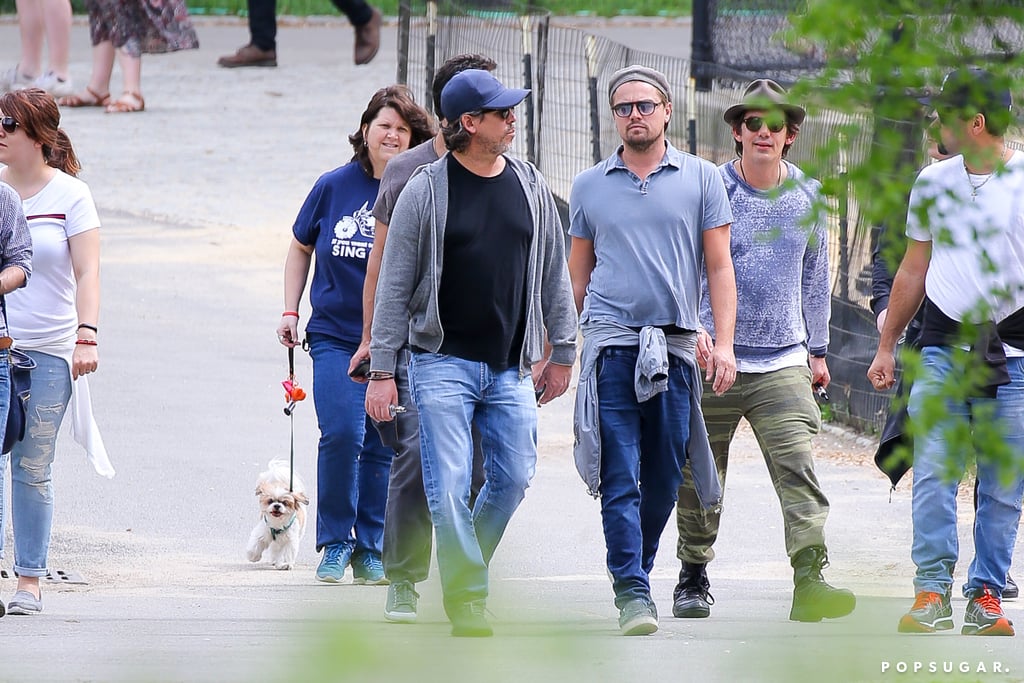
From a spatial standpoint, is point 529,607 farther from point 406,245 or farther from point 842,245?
point 842,245

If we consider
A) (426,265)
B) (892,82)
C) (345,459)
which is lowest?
(345,459)

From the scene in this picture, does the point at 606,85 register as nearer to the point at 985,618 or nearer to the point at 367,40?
the point at 985,618

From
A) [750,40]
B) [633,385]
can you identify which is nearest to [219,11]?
[750,40]

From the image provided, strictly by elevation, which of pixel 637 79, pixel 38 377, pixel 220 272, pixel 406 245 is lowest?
pixel 220 272

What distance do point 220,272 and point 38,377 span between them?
7.44 m

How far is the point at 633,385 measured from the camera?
5672 mm

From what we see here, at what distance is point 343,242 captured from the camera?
669cm

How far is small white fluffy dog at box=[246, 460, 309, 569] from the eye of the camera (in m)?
7.28

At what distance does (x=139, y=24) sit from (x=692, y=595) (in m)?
13.3

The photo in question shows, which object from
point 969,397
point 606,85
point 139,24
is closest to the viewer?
point 969,397

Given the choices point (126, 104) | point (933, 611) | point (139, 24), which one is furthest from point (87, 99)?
point (933, 611)

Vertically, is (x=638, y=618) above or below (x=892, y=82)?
below

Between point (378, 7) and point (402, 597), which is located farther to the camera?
point (378, 7)

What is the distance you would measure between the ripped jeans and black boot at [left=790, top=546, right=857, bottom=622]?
103 inches
